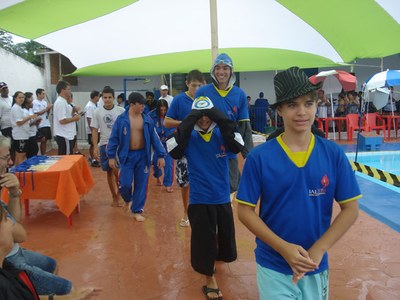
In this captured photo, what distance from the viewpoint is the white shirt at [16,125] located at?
280 inches

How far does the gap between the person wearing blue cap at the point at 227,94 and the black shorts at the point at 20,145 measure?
506 cm

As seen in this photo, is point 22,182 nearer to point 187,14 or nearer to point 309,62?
point 187,14

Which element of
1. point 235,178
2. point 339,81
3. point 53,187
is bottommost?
point 53,187

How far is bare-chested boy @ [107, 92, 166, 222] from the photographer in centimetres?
485

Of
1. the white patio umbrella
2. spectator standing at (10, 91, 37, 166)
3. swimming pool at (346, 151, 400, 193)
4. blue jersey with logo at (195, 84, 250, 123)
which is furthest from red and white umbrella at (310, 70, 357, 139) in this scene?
blue jersey with logo at (195, 84, 250, 123)

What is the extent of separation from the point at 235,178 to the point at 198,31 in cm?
450

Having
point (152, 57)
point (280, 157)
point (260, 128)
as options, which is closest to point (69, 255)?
point (280, 157)

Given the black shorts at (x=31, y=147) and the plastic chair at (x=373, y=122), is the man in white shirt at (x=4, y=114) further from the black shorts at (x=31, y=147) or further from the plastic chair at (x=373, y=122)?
the plastic chair at (x=373, y=122)

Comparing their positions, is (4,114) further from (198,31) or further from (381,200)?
(381,200)

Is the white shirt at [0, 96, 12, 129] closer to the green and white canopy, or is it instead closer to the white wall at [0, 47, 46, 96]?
the green and white canopy

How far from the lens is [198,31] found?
7352 mm

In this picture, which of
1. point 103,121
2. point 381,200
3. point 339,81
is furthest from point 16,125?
point 339,81

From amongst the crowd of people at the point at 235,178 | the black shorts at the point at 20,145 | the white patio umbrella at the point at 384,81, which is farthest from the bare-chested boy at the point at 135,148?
the white patio umbrella at the point at 384,81

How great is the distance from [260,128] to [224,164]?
1257 cm
